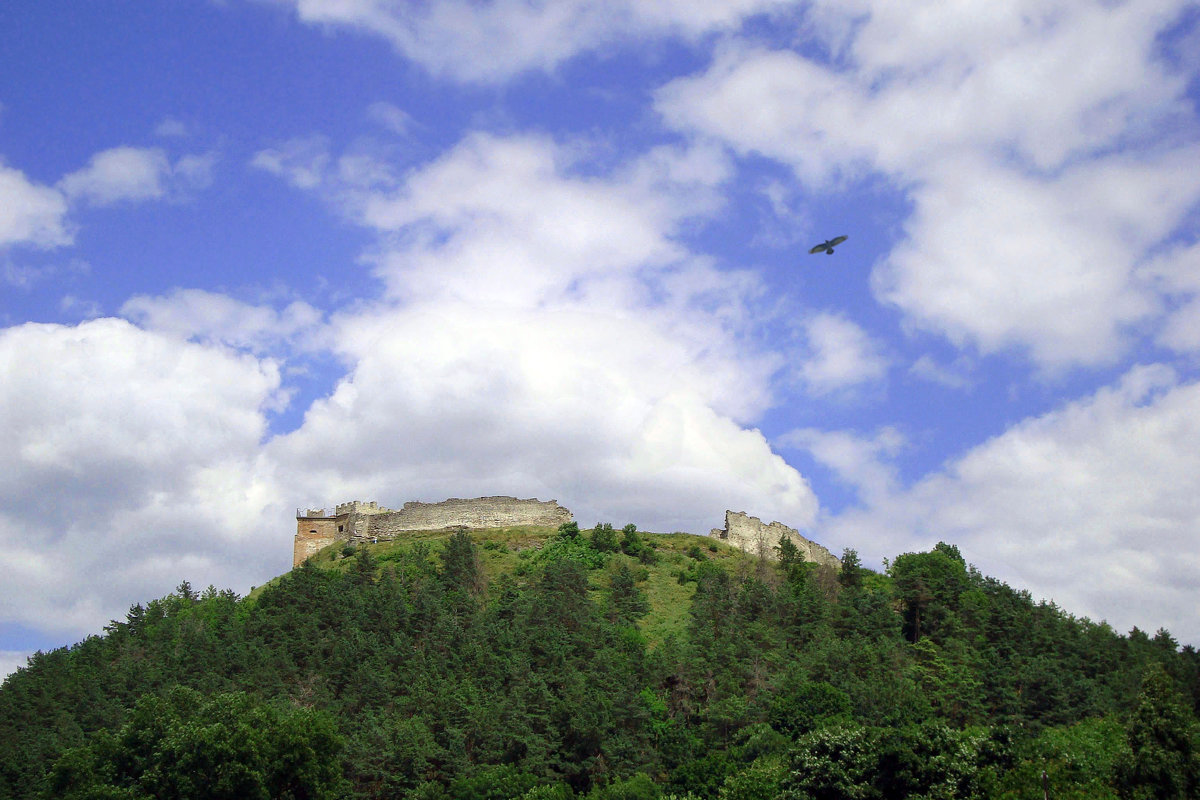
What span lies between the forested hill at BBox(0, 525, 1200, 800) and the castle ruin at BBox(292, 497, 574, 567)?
49.0 feet

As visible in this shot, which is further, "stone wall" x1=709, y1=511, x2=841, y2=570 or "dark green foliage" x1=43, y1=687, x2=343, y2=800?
"stone wall" x1=709, y1=511, x2=841, y2=570

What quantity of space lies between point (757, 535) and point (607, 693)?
42921mm

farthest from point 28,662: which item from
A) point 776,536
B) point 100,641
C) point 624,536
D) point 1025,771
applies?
point 1025,771

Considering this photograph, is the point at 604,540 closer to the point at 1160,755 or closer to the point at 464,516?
the point at 464,516

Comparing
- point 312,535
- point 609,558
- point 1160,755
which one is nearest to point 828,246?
point 1160,755

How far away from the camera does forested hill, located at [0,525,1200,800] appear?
45.2m

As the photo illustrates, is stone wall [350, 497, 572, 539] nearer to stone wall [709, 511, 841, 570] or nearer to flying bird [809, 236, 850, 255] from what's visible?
stone wall [709, 511, 841, 570]

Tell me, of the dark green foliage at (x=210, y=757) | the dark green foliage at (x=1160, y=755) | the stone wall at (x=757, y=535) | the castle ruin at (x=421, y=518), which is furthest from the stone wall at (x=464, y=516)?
the dark green foliage at (x=1160, y=755)

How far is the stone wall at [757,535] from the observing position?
97812 millimetres

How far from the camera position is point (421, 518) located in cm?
10044

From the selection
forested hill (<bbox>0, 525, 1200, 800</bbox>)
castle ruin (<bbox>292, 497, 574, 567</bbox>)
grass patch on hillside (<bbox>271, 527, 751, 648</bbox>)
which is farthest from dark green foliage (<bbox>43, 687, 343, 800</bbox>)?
castle ruin (<bbox>292, 497, 574, 567</bbox>)

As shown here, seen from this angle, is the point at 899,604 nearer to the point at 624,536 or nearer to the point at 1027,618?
the point at 1027,618

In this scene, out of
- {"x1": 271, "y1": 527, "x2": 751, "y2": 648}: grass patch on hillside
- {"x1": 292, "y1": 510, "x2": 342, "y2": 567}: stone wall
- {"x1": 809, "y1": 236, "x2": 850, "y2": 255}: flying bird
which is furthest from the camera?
{"x1": 292, "y1": 510, "x2": 342, "y2": 567}: stone wall

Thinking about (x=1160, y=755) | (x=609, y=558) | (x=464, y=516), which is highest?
(x=464, y=516)
